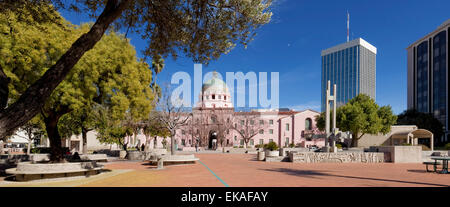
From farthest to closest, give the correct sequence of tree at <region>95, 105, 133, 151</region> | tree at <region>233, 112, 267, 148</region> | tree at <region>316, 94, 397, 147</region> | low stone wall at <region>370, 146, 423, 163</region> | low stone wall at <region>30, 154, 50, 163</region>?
1. tree at <region>233, 112, 267, 148</region>
2. tree at <region>316, 94, 397, 147</region>
3. low stone wall at <region>370, 146, 423, 163</region>
4. low stone wall at <region>30, 154, 50, 163</region>
5. tree at <region>95, 105, 133, 151</region>

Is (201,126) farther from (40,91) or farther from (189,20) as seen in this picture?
(40,91)

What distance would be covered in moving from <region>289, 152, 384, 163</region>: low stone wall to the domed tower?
146ft

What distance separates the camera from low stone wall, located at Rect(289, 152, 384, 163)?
69.2ft

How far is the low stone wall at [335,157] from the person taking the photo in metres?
21.1

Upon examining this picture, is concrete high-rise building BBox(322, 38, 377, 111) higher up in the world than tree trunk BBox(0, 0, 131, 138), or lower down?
higher up

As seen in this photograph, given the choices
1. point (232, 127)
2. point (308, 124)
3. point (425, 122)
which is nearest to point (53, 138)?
point (232, 127)

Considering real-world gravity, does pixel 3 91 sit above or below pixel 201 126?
above

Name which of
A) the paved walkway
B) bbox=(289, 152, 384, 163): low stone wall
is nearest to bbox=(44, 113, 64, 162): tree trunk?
the paved walkway

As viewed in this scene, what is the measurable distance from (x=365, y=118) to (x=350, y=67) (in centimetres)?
13728

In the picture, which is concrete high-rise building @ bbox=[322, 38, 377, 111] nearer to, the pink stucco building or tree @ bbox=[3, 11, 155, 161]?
the pink stucco building

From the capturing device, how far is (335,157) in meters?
21.2

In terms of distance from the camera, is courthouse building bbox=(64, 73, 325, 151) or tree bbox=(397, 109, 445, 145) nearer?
courthouse building bbox=(64, 73, 325, 151)

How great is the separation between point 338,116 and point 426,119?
26.1 metres

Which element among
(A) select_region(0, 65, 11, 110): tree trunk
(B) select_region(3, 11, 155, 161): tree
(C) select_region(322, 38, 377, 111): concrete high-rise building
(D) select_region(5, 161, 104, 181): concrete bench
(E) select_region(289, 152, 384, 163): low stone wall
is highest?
(C) select_region(322, 38, 377, 111): concrete high-rise building
